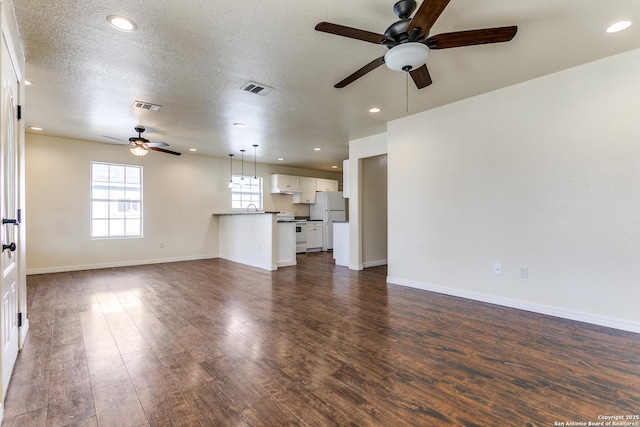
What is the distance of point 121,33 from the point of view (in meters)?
2.44

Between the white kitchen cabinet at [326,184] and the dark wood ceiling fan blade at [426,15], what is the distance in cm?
749

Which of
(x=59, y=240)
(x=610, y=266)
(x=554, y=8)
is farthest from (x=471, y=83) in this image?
(x=59, y=240)

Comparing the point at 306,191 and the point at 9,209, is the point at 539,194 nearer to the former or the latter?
the point at 9,209

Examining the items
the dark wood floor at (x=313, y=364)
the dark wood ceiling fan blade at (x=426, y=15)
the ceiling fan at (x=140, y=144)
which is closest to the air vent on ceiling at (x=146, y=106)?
the ceiling fan at (x=140, y=144)

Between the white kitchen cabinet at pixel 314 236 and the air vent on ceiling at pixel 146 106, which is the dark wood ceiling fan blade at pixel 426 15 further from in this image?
the white kitchen cabinet at pixel 314 236

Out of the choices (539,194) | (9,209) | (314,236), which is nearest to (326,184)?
(314,236)

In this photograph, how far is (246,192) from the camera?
839 cm

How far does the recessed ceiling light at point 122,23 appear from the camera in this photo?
2234 millimetres

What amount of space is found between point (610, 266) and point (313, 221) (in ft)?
21.8

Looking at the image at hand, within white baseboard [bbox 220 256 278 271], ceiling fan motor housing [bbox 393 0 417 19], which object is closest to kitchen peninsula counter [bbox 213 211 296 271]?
white baseboard [bbox 220 256 278 271]

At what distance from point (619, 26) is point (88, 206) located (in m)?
7.93

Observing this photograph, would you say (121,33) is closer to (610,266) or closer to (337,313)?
(337,313)

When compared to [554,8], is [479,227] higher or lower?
lower

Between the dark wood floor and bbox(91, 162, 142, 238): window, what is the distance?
8.61ft
